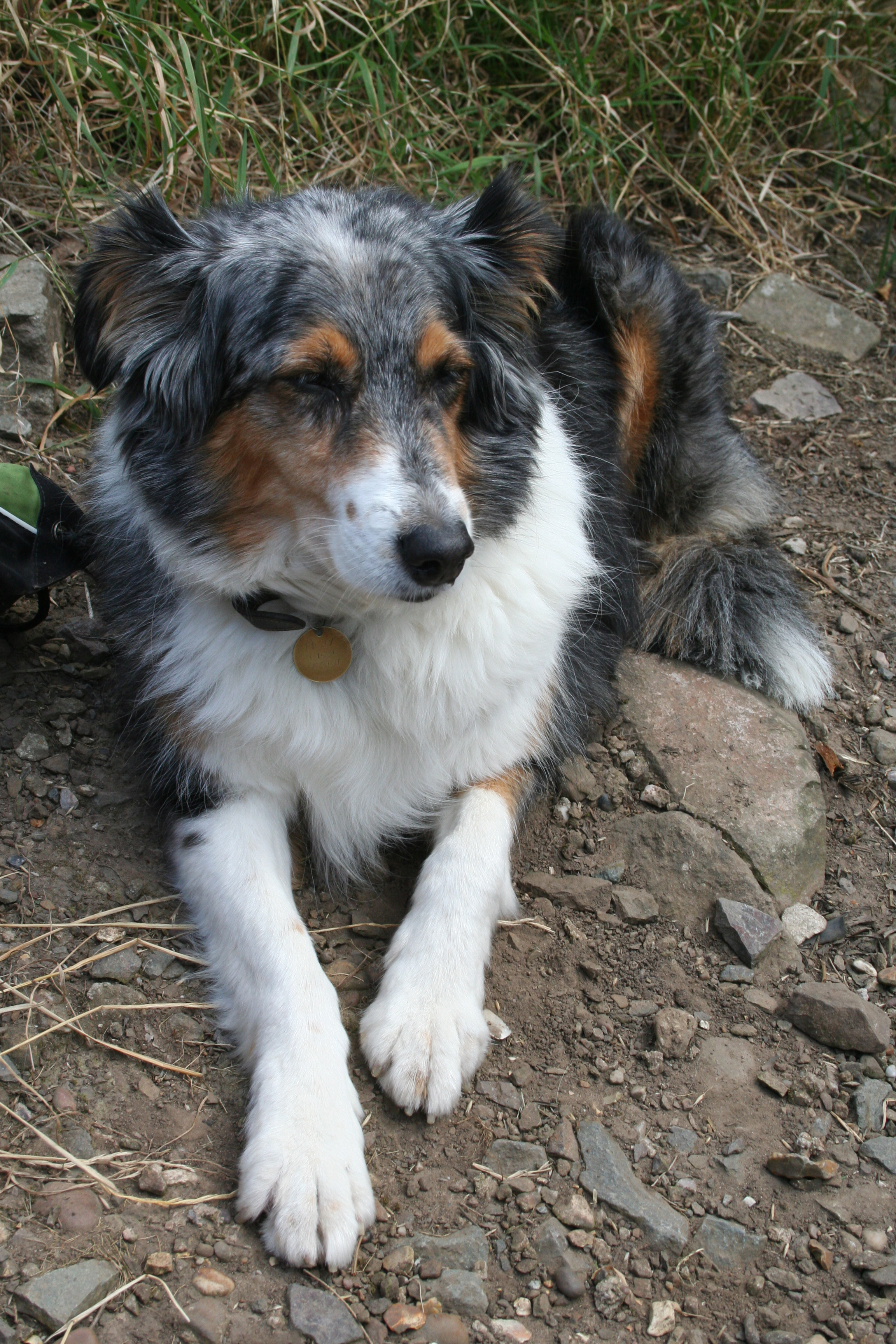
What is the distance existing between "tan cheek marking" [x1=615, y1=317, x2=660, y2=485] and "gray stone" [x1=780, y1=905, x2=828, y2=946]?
5.56ft

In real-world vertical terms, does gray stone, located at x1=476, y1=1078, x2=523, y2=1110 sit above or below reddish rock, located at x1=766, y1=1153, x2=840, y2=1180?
below

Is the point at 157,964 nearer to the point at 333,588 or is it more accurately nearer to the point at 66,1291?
the point at 66,1291

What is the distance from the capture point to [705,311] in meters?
4.01

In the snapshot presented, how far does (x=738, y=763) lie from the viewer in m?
3.08

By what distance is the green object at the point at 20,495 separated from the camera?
302 centimetres

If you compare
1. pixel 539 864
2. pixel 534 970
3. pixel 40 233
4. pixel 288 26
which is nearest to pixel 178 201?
pixel 40 233

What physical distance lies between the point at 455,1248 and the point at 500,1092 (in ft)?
1.21

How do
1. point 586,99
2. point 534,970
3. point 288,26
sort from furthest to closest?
point 586,99, point 288,26, point 534,970

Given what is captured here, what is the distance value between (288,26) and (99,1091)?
4.33 meters

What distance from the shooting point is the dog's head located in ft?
7.30

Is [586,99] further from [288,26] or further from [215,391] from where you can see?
[215,391]

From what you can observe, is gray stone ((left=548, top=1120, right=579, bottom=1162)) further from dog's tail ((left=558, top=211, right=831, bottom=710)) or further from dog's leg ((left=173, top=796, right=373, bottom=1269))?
dog's tail ((left=558, top=211, right=831, bottom=710))

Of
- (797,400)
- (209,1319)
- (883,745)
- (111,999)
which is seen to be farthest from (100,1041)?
(797,400)

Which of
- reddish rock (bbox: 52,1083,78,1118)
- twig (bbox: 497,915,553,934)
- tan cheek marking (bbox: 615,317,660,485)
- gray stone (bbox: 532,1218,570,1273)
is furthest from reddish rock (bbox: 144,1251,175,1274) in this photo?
tan cheek marking (bbox: 615,317,660,485)
